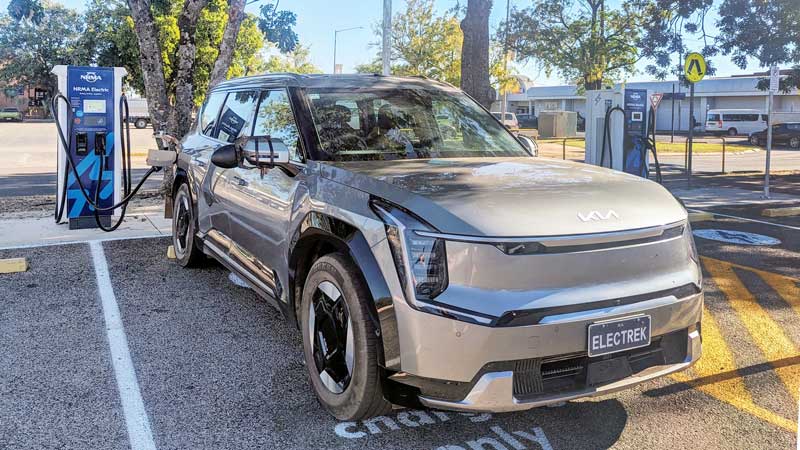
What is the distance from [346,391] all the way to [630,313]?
137 cm

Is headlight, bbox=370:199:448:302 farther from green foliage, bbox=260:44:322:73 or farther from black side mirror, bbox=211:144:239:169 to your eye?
green foliage, bbox=260:44:322:73

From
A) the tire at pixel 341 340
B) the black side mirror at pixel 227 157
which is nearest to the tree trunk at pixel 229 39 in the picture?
the black side mirror at pixel 227 157

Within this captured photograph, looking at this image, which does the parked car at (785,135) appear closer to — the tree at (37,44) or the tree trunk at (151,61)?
the tree trunk at (151,61)

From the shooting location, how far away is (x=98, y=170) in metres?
8.41

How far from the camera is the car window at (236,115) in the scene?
16.8 ft

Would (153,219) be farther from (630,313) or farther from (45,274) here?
(630,313)

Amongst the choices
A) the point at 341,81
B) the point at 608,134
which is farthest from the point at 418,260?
the point at 608,134

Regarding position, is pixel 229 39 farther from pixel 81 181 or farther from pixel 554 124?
pixel 554 124

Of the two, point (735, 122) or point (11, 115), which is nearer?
point (735, 122)

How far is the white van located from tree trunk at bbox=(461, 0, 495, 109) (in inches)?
1761

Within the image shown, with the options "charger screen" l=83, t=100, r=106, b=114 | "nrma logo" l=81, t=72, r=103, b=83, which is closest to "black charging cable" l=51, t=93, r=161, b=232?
"charger screen" l=83, t=100, r=106, b=114

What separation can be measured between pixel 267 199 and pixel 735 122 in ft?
175

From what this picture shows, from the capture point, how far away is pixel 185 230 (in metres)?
6.61

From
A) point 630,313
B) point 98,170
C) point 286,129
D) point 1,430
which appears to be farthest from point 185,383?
point 98,170
